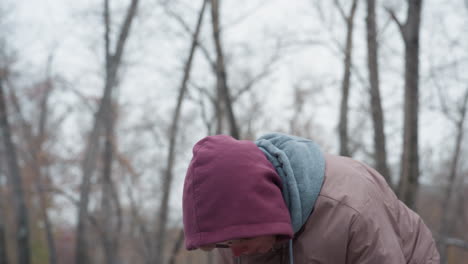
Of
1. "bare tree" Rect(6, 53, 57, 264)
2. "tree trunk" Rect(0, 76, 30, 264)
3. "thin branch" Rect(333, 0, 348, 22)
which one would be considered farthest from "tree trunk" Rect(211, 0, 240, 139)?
"bare tree" Rect(6, 53, 57, 264)

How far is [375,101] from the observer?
4.10m

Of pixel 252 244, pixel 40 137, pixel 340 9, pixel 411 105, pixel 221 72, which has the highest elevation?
pixel 340 9

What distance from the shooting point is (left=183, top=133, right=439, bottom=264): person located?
148 centimetres

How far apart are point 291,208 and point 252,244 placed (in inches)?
7.3

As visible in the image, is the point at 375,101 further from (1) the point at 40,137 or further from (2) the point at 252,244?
(1) the point at 40,137

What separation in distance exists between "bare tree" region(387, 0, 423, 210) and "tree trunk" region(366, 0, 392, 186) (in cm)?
81

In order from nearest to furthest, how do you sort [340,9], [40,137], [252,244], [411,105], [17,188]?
[252,244], [411,105], [340,9], [17,188], [40,137]

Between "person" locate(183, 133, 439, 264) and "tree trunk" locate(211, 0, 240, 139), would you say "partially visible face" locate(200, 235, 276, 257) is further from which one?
"tree trunk" locate(211, 0, 240, 139)

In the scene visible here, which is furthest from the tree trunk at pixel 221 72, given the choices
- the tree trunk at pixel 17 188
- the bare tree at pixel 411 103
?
the tree trunk at pixel 17 188

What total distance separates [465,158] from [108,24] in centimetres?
1313

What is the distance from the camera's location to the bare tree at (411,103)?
300 cm

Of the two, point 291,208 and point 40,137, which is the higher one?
point 291,208

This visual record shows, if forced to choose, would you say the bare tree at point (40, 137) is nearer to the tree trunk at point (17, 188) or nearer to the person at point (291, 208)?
the tree trunk at point (17, 188)

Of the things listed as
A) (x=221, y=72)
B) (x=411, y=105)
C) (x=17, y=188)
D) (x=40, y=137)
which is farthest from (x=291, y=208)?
(x=40, y=137)
